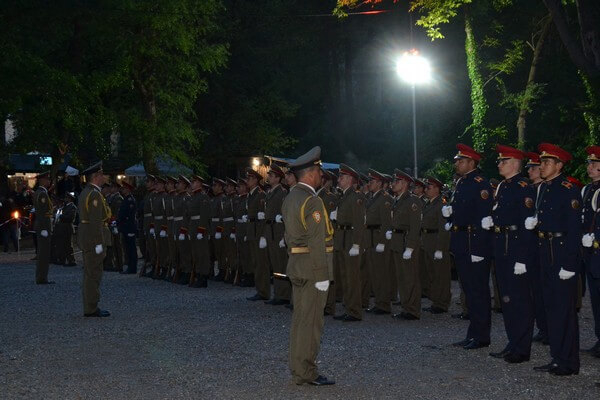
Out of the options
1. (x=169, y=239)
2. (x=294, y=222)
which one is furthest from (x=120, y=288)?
(x=294, y=222)

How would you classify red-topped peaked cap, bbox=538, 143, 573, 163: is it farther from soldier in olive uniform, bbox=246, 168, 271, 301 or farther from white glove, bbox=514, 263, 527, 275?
soldier in olive uniform, bbox=246, 168, 271, 301

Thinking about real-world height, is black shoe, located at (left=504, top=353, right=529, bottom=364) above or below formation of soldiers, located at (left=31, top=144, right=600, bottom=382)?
below

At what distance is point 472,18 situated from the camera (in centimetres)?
3684

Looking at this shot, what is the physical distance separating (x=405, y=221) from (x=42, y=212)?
9055mm

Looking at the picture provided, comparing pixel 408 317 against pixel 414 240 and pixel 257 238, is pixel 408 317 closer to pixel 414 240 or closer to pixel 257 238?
pixel 414 240

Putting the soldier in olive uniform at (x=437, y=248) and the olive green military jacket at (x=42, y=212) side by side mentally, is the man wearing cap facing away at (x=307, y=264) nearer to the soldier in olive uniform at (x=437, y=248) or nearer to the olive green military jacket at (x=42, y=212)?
the soldier in olive uniform at (x=437, y=248)

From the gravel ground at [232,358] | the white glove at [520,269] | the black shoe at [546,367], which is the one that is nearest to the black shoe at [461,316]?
the gravel ground at [232,358]

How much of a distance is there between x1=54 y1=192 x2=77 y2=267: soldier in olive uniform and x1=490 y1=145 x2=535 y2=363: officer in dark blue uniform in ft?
53.1

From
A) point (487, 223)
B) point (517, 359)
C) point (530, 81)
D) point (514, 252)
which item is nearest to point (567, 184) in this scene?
point (514, 252)

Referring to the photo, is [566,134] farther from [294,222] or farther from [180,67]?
[294,222]

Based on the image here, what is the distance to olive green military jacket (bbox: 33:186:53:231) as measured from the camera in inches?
787

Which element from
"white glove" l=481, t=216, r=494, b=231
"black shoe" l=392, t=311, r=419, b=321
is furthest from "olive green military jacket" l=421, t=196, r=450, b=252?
"white glove" l=481, t=216, r=494, b=231

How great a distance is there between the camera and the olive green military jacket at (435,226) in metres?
14.8

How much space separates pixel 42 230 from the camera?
19.9 metres
